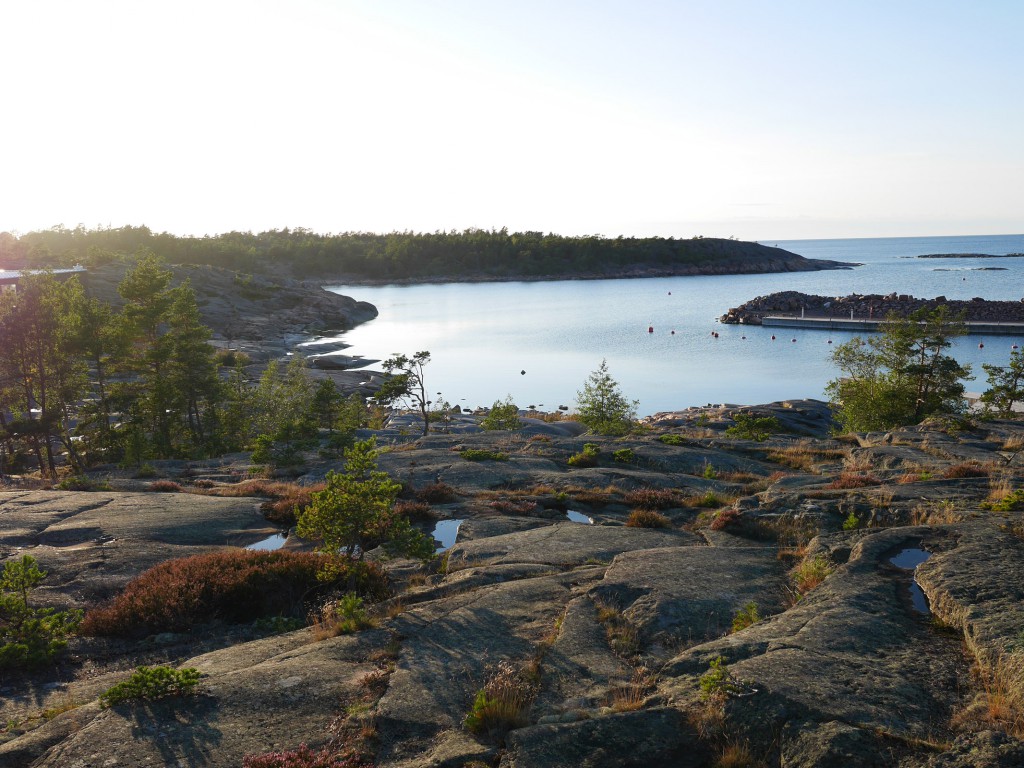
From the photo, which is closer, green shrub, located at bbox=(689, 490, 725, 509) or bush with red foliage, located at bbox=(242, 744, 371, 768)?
bush with red foliage, located at bbox=(242, 744, 371, 768)

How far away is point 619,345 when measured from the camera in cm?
9762

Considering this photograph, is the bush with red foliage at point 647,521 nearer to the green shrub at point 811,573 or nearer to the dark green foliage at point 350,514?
the green shrub at point 811,573

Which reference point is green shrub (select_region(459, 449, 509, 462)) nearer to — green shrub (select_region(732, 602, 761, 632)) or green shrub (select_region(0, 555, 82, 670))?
green shrub (select_region(0, 555, 82, 670))

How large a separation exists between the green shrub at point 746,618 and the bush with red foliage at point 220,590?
6723 mm

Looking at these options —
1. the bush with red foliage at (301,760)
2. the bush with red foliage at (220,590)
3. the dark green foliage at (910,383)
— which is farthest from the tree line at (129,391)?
the dark green foliage at (910,383)

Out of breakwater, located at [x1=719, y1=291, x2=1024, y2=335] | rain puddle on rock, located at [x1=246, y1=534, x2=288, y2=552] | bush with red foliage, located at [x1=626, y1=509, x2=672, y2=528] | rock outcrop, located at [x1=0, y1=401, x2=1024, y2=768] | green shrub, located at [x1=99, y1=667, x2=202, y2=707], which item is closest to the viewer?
rock outcrop, located at [x1=0, y1=401, x2=1024, y2=768]

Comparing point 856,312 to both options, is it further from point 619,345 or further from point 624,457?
point 624,457

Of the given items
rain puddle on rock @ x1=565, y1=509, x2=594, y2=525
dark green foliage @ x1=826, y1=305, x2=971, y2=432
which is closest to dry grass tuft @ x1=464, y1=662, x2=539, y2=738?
rain puddle on rock @ x1=565, y1=509, x2=594, y2=525

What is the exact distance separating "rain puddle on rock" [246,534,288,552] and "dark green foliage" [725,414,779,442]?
74.1 ft

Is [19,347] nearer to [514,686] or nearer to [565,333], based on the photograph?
[514,686]

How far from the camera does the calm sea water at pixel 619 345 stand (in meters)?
71.4

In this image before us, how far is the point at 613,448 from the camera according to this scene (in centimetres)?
2819

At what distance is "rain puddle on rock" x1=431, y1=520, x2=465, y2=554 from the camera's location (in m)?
17.8

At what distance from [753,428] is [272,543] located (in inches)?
1050
